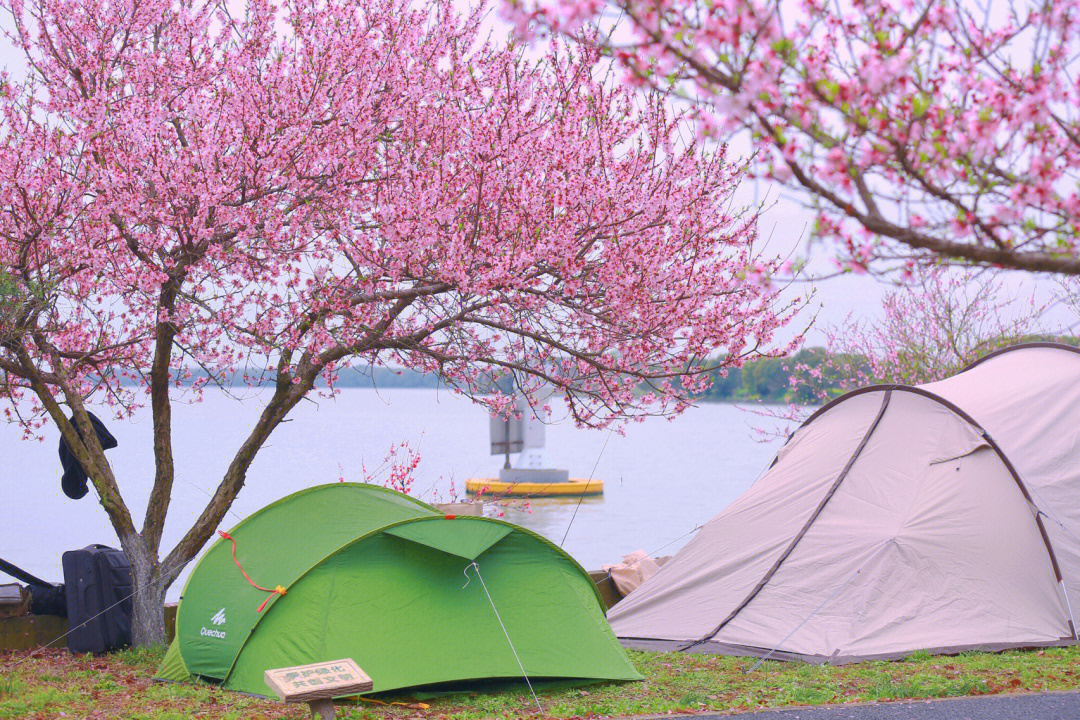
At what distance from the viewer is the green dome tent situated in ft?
22.2

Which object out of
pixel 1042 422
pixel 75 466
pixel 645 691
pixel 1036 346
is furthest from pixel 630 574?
pixel 75 466

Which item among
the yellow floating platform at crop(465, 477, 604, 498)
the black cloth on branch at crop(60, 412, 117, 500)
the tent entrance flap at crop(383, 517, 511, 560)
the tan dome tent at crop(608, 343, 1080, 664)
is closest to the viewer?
the tent entrance flap at crop(383, 517, 511, 560)

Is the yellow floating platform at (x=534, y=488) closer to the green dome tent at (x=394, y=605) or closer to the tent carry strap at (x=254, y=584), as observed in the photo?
the tent carry strap at (x=254, y=584)

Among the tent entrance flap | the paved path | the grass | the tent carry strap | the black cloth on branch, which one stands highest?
the black cloth on branch

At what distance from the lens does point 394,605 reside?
22.5ft

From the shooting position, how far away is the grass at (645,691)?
622cm

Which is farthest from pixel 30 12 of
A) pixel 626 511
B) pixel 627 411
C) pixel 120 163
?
pixel 626 511

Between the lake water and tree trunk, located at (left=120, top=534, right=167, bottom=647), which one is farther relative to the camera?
the lake water

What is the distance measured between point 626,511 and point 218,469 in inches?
954

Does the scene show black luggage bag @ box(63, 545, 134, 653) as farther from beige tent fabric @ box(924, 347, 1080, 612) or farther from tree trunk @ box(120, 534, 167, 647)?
beige tent fabric @ box(924, 347, 1080, 612)

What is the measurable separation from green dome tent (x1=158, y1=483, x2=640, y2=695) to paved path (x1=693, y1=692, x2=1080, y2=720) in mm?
1484

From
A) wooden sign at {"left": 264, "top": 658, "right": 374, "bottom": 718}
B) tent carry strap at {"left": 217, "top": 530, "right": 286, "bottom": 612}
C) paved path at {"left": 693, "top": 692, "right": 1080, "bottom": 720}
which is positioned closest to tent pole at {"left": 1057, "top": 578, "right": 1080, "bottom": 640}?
paved path at {"left": 693, "top": 692, "right": 1080, "bottom": 720}

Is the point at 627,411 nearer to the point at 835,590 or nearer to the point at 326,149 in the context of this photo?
the point at 835,590

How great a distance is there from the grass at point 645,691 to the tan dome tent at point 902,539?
41 cm
